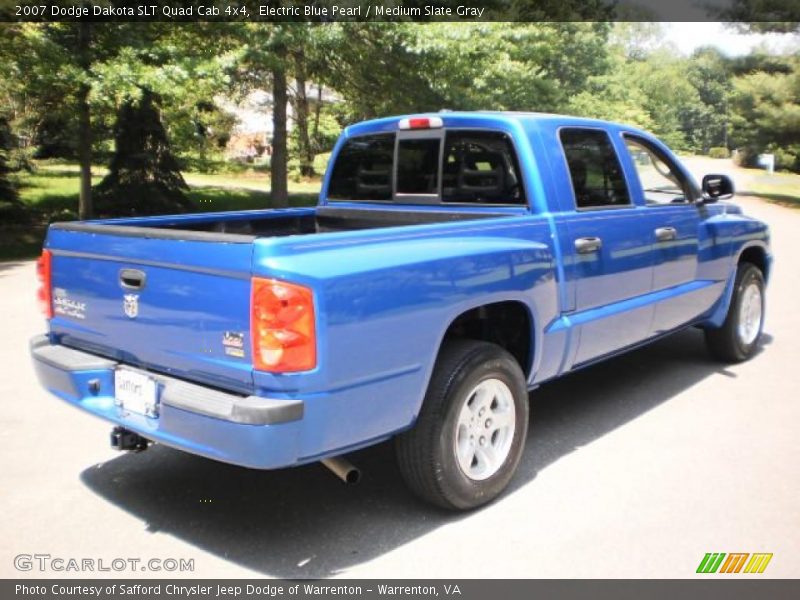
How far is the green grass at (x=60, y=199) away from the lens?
47.5 ft

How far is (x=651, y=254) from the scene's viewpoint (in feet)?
16.0

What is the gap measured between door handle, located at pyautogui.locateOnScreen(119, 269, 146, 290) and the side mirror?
4.09m

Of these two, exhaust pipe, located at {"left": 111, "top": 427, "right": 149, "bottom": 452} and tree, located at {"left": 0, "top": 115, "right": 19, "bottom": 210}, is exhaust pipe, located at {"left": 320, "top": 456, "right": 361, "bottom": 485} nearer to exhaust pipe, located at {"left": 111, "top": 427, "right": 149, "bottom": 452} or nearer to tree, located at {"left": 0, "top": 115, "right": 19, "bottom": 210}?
exhaust pipe, located at {"left": 111, "top": 427, "right": 149, "bottom": 452}

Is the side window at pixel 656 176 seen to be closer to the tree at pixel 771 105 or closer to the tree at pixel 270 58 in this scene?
the tree at pixel 270 58

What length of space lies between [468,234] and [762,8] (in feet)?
101

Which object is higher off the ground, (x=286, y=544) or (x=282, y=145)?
(x=282, y=145)

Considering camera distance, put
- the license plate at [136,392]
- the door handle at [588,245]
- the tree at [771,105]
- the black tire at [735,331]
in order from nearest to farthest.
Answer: the license plate at [136,392], the door handle at [588,245], the black tire at [735,331], the tree at [771,105]

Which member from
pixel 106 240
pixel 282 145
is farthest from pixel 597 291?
pixel 282 145

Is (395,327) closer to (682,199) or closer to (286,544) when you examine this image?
(286,544)

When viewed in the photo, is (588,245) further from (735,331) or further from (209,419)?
(735,331)

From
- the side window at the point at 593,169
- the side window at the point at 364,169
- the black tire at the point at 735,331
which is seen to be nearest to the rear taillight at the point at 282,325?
the side window at the point at 593,169

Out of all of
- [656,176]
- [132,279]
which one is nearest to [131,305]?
[132,279]

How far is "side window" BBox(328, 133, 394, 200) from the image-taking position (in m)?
4.95

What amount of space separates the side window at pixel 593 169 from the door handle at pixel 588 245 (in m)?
0.23
